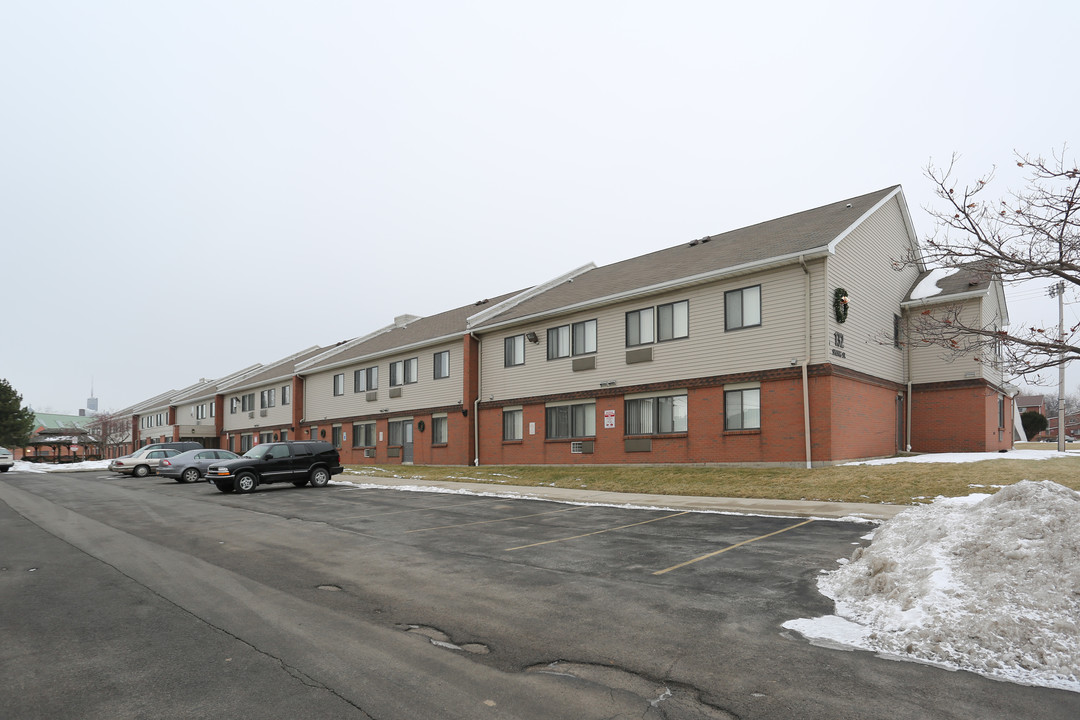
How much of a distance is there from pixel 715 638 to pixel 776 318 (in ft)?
53.5

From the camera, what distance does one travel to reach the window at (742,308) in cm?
2133

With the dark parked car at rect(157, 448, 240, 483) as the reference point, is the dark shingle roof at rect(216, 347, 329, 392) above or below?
above

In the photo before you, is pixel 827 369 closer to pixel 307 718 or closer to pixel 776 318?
Result: pixel 776 318

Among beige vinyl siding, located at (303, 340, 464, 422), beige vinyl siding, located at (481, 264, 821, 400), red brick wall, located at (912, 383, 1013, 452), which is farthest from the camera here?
beige vinyl siding, located at (303, 340, 464, 422)

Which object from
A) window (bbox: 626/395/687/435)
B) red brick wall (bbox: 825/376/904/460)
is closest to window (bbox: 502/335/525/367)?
window (bbox: 626/395/687/435)

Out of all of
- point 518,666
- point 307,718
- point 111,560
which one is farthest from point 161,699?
point 111,560

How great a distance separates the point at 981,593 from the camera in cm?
591

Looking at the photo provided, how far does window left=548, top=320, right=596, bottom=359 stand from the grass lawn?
5.17 m

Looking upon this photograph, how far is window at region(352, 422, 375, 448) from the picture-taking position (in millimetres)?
38438

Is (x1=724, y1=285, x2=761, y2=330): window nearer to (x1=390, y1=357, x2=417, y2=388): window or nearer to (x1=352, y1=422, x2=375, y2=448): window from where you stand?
(x1=390, y1=357, x2=417, y2=388): window

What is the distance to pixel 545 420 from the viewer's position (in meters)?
27.9

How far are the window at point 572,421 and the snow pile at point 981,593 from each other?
18109 mm

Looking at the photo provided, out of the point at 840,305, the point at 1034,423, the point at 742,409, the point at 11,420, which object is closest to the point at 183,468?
the point at 742,409

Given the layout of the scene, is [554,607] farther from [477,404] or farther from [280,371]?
[280,371]
